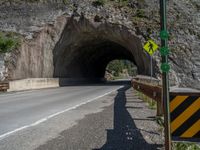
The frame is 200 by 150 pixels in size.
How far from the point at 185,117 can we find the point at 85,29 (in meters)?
34.5

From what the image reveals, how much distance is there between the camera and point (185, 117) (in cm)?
572

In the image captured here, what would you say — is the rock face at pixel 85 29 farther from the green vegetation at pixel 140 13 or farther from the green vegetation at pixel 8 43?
the green vegetation at pixel 8 43

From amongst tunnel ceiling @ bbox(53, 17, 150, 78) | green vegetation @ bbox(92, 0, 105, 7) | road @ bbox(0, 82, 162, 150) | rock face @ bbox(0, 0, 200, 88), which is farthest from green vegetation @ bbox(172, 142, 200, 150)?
green vegetation @ bbox(92, 0, 105, 7)

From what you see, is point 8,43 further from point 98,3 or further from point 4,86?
point 98,3

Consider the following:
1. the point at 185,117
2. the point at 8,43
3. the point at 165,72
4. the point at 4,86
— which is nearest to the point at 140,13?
the point at 8,43

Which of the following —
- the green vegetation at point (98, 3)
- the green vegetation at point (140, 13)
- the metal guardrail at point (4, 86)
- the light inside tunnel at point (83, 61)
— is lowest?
the metal guardrail at point (4, 86)

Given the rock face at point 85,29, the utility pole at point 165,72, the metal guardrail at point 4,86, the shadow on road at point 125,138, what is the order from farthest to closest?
the rock face at point 85,29 < the metal guardrail at point 4,86 < the shadow on road at point 125,138 < the utility pole at point 165,72

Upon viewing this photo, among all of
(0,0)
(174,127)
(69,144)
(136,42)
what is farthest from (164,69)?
(0,0)

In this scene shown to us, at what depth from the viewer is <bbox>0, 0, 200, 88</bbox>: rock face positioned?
116 feet

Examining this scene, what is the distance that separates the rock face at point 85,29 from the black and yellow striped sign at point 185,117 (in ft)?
94.5

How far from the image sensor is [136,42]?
37.8 meters

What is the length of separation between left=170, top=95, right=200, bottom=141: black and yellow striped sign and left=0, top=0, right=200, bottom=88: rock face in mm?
28800

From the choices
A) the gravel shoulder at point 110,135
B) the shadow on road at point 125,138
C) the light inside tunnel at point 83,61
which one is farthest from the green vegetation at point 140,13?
the shadow on road at point 125,138

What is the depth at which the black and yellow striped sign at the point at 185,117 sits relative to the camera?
566cm
